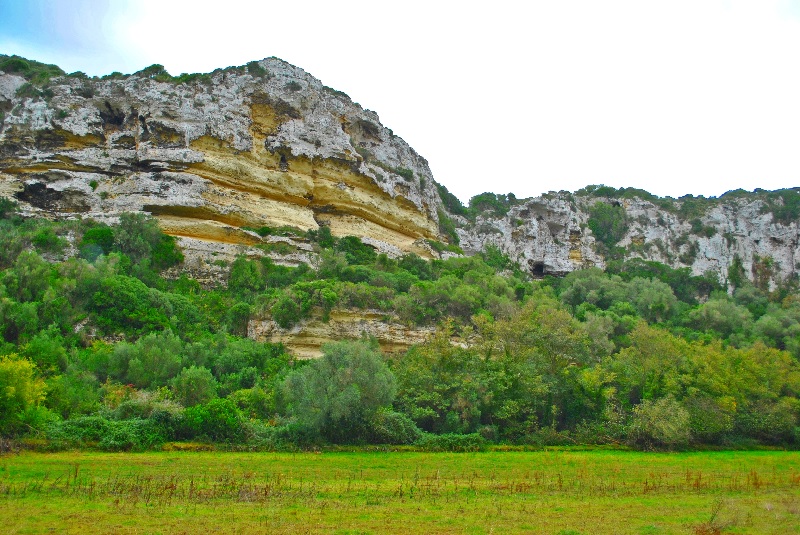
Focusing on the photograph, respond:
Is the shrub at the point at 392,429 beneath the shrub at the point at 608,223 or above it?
beneath

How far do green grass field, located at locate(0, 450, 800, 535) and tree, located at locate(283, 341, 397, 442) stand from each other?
2.40 m

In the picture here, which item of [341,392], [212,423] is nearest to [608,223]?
[341,392]

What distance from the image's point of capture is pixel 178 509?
39.9 feet

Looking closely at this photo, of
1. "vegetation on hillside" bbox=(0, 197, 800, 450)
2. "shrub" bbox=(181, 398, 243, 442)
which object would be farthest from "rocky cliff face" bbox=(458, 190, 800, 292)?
"shrub" bbox=(181, 398, 243, 442)

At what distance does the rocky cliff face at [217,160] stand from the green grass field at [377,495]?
91.6 ft

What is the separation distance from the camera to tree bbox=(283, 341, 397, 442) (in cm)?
2358

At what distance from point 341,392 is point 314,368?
203cm

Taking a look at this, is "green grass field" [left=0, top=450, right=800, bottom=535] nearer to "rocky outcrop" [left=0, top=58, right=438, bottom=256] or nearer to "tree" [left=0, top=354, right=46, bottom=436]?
"tree" [left=0, top=354, right=46, bottom=436]

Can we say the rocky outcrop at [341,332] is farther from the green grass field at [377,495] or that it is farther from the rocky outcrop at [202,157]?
the green grass field at [377,495]

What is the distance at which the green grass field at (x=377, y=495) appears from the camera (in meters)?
11.4

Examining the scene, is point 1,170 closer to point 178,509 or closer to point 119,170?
point 119,170

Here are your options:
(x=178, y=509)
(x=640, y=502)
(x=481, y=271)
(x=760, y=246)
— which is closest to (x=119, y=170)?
(x=481, y=271)

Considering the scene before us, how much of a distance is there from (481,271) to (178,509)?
44.1 m

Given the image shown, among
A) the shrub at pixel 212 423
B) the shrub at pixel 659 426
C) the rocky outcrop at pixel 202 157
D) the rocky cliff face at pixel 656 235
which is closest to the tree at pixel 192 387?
the shrub at pixel 212 423
